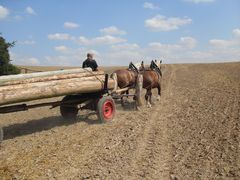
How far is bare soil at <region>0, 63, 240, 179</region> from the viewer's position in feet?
21.6

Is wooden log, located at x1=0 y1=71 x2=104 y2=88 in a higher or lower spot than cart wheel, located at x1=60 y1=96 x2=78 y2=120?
higher

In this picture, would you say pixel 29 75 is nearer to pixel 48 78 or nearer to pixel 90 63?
pixel 48 78

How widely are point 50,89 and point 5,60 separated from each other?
22849mm

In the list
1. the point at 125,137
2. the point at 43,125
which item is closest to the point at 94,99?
the point at 43,125

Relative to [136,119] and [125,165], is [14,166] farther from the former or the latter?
[136,119]

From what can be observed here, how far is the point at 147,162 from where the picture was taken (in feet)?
23.0

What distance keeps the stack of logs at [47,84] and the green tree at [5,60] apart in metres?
21.2

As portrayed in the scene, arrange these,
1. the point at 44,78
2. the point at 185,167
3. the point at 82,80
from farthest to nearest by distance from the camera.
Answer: the point at 82,80, the point at 44,78, the point at 185,167

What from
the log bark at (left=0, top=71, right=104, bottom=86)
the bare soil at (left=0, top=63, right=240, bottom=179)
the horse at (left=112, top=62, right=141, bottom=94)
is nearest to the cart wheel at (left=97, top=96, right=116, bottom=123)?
the bare soil at (left=0, top=63, right=240, bottom=179)

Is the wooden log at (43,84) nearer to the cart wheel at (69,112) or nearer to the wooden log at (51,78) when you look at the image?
the wooden log at (51,78)

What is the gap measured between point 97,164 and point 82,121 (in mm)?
4472

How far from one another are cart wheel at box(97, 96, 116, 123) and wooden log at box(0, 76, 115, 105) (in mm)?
373

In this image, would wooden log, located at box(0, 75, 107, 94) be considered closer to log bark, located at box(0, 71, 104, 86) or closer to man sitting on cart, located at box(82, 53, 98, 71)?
log bark, located at box(0, 71, 104, 86)

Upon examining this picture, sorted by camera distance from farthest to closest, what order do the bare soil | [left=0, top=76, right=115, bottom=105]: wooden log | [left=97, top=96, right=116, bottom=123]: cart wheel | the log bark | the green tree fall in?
the green tree → [left=97, top=96, right=116, bottom=123]: cart wheel → the log bark → [left=0, top=76, right=115, bottom=105]: wooden log → the bare soil
